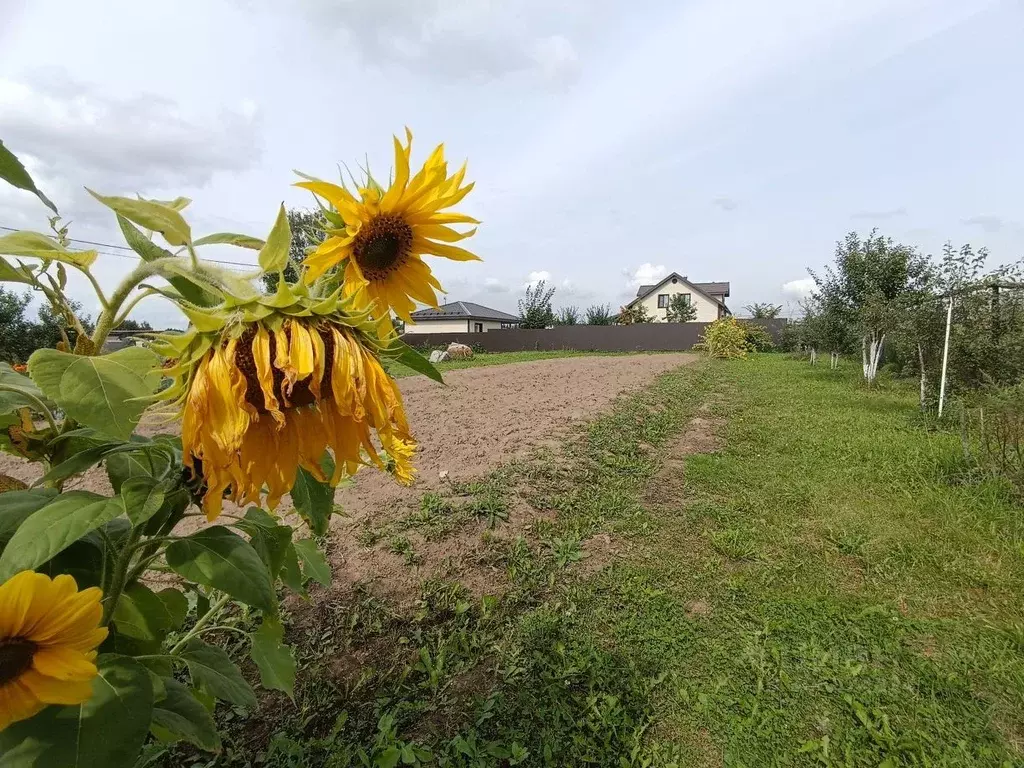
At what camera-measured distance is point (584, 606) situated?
106 inches

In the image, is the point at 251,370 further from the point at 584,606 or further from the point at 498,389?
the point at 498,389

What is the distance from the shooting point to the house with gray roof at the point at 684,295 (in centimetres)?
4325

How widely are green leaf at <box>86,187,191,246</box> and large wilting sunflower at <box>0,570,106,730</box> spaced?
1.11ft

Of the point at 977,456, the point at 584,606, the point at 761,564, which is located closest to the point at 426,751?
the point at 584,606

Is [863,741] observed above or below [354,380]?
below

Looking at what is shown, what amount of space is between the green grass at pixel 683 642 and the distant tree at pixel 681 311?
37.6m

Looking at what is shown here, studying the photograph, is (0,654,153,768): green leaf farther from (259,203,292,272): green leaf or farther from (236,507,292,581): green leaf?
(259,203,292,272): green leaf

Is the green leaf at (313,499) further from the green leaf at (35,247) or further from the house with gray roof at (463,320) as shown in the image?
the house with gray roof at (463,320)

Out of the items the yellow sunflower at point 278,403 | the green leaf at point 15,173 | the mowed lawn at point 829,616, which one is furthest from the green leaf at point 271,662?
the mowed lawn at point 829,616

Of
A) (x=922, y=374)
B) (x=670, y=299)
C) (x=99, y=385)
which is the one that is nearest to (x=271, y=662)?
(x=99, y=385)

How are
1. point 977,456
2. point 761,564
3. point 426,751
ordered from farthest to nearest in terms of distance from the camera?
1. point 977,456
2. point 761,564
3. point 426,751

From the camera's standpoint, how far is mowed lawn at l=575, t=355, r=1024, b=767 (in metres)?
Result: 1.98

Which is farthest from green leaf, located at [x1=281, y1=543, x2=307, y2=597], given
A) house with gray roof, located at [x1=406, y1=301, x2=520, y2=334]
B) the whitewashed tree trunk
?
house with gray roof, located at [x1=406, y1=301, x2=520, y2=334]

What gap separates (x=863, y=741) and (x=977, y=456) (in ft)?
12.3
